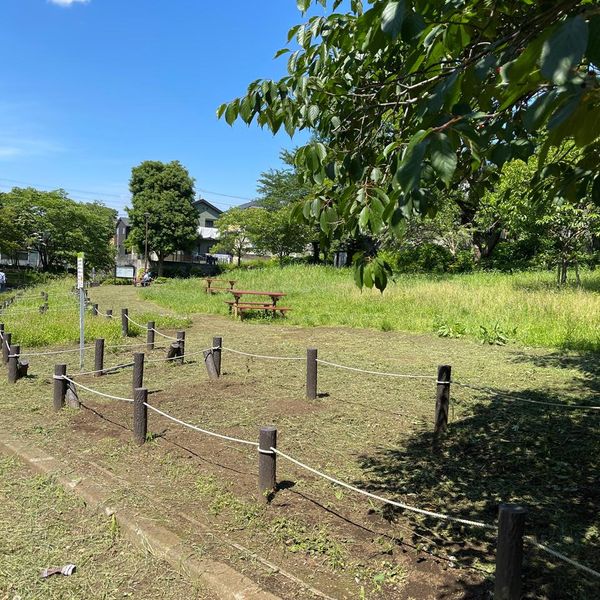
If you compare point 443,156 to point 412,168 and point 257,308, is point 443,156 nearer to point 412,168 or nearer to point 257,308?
point 412,168

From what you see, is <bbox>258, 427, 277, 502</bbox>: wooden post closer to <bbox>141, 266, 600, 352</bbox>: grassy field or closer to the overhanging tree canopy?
the overhanging tree canopy

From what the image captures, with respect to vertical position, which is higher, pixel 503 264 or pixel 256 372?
pixel 503 264

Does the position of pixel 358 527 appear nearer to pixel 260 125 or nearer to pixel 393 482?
pixel 393 482

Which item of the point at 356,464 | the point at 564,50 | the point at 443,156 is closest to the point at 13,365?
the point at 356,464

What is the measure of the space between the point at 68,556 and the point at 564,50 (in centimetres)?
343

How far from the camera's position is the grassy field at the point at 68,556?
2701 millimetres

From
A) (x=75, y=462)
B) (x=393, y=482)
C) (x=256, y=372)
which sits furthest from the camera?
(x=256, y=372)

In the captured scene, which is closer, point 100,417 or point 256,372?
point 100,417

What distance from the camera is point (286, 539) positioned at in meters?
3.15

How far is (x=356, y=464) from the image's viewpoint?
438 centimetres

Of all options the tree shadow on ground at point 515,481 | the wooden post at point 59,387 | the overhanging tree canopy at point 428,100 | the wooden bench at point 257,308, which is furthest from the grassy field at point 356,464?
the wooden bench at point 257,308

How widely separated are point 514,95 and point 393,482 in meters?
3.22

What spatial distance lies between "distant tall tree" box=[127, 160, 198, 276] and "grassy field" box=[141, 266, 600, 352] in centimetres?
1704

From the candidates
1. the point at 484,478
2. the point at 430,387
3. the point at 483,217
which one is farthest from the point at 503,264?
the point at 484,478
